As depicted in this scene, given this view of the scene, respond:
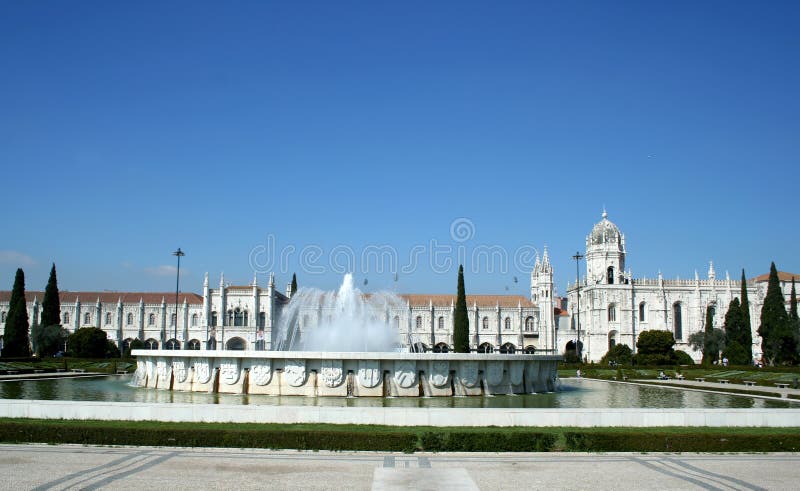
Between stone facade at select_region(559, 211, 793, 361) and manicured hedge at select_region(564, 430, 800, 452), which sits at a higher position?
stone facade at select_region(559, 211, 793, 361)

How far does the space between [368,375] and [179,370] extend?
20.5ft

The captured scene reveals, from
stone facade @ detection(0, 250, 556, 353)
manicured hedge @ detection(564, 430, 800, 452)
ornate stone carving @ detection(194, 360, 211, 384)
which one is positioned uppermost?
stone facade @ detection(0, 250, 556, 353)

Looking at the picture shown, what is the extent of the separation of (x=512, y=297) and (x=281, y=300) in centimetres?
2518

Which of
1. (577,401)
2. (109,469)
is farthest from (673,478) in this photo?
(577,401)

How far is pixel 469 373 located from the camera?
21188 millimetres

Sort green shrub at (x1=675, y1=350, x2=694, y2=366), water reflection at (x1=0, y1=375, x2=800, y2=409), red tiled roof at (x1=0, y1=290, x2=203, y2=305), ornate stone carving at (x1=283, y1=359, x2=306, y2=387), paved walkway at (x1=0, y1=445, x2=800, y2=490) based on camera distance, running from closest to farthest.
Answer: paved walkway at (x1=0, y1=445, x2=800, y2=490) → water reflection at (x1=0, y1=375, x2=800, y2=409) → ornate stone carving at (x1=283, y1=359, x2=306, y2=387) → green shrub at (x1=675, y1=350, x2=694, y2=366) → red tiled roof at (x1=0, y1=290, x2=203, y2=305)

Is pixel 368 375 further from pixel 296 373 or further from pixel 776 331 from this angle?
pixel 776 331

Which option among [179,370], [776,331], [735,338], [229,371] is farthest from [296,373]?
[735,338]

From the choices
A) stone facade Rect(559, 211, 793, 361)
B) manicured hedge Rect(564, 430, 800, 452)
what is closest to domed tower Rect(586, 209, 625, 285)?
stone facade Rect(559, 211, 793, 361)

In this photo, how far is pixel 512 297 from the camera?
79875 mm

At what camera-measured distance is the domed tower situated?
7381 centimetres

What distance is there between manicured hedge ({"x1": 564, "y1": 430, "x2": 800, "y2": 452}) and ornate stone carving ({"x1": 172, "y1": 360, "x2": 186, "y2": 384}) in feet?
44.8

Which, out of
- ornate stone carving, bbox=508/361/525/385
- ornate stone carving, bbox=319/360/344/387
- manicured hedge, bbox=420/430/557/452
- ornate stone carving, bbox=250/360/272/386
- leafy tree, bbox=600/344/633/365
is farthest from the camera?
leafy tree, bbox=600/344/633/365

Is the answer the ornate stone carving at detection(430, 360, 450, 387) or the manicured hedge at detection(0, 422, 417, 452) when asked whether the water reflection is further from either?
the manicured hedge at detection(0, 422, 417, 452)
